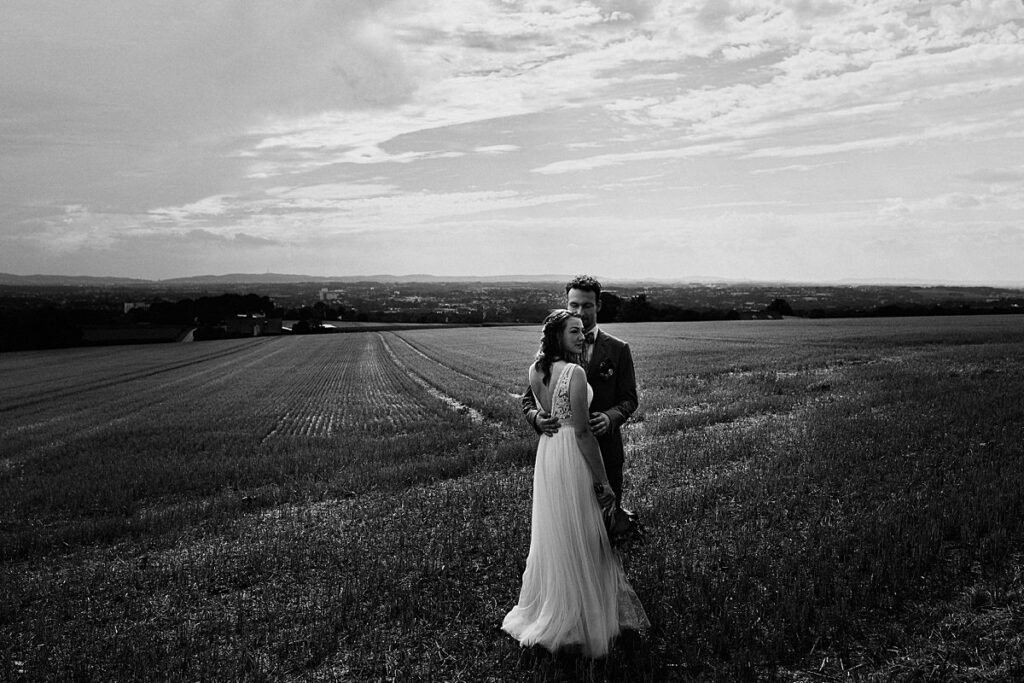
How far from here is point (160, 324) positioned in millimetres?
109312

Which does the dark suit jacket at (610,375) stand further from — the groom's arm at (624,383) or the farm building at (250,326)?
Answer: the farm building at (250,326)

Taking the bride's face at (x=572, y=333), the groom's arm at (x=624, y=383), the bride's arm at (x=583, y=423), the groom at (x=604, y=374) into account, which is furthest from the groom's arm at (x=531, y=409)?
the groom's arm at (x=624, y=383)

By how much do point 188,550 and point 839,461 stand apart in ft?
35.6

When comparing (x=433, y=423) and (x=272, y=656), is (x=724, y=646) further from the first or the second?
(x=433, y=423)

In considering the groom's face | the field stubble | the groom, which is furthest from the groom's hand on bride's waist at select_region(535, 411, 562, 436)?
the field stubble

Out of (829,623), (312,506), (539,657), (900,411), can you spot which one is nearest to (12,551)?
(312,506)

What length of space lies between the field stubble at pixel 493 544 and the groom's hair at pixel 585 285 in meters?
3.22

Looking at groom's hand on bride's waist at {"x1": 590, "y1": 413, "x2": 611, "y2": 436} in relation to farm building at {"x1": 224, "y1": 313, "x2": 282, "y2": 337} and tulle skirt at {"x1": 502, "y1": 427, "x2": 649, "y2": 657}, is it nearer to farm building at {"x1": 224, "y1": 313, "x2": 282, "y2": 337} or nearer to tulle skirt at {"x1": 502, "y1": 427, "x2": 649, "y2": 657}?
tulle skirt at {"x1": 502, "y1": 427, "x2": 649, "y2": 657}

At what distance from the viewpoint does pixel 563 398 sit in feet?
18.5

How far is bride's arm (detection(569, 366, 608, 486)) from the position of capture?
5559 millimetres

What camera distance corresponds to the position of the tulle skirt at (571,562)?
5691 millimetres

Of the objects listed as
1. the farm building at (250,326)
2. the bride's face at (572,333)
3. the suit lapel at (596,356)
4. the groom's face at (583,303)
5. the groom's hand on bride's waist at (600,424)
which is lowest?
the farm building at (250,326)

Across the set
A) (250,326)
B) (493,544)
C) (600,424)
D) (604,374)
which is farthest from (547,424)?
(250,326)

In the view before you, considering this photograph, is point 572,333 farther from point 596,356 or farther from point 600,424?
point 596,356
